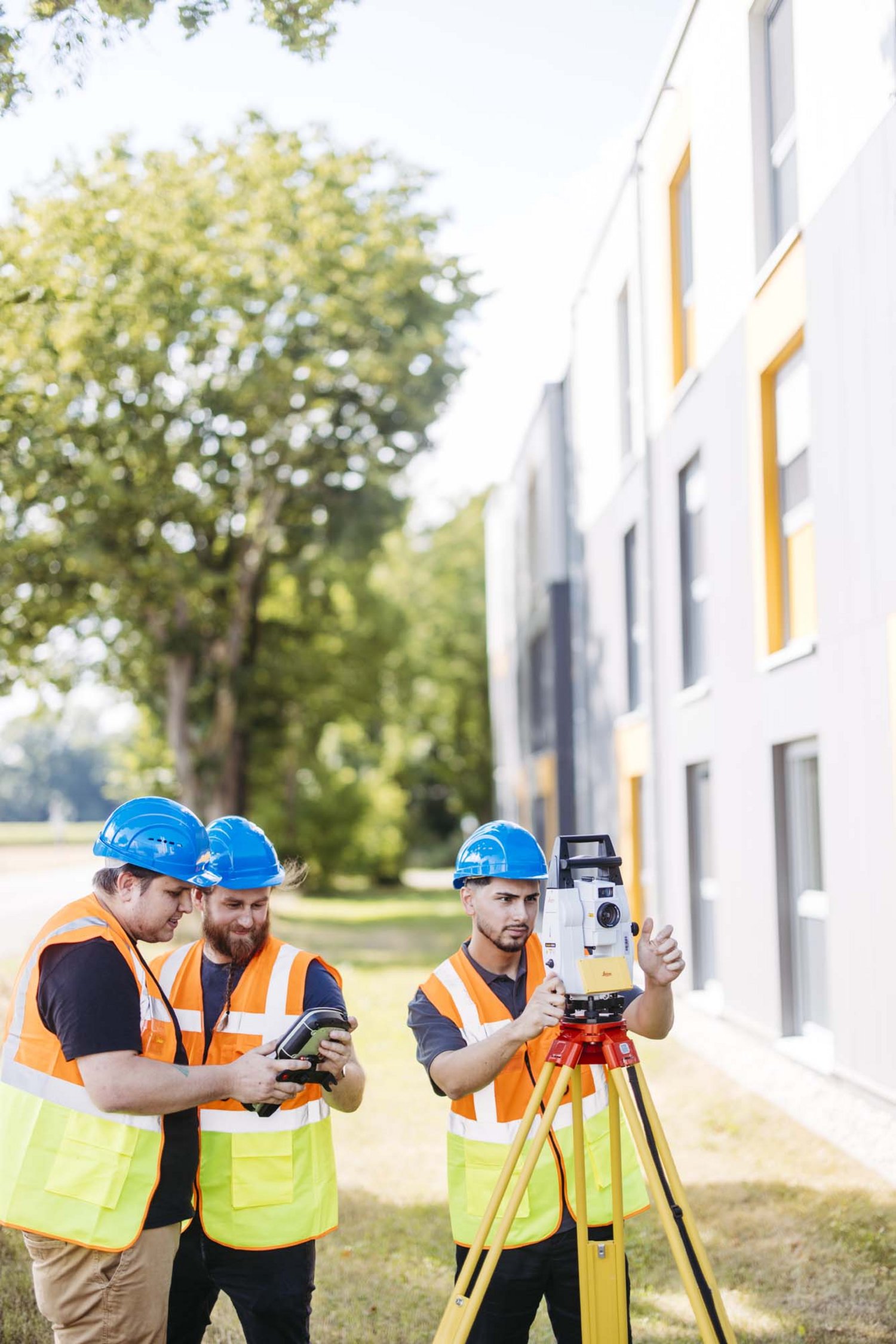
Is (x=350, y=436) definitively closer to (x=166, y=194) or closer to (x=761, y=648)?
(x=166, y=194)

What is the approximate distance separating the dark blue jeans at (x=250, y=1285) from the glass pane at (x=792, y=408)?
325 inches

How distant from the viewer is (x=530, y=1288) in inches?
143

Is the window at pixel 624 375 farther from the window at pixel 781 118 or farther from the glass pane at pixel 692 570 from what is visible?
the window at pixel 781 118

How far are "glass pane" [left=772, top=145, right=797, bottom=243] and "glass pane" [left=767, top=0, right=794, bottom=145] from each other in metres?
0.30

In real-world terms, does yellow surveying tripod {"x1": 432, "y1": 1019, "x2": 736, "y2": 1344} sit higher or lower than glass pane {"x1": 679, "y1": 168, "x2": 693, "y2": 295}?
lower

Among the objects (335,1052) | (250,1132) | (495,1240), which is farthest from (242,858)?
(495,1240)

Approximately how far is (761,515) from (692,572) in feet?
9.50

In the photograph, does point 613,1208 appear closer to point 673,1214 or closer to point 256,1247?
point 673,1214

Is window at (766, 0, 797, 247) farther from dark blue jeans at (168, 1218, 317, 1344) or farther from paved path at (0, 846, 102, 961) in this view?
dark blue jeans at (168, 1218, 317, 1344)

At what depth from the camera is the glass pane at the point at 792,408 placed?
10656 millimetres

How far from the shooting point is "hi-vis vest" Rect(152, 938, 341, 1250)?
3.60 meters

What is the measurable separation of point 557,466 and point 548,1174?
18012 millimetres

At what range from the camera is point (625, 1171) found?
382cm

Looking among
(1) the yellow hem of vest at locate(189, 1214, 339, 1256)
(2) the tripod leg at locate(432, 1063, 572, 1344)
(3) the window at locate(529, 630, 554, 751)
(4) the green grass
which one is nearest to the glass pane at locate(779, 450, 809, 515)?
(2) the tripod leg at locate(432, 1063, 572, 1344)
